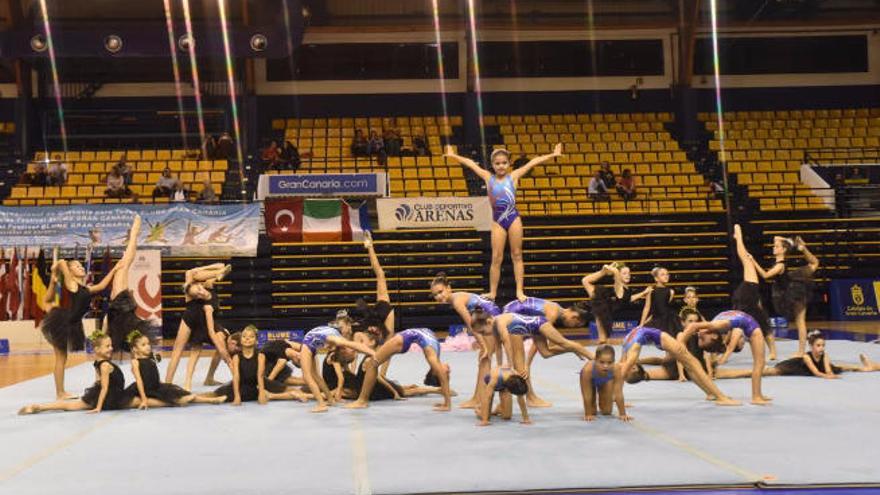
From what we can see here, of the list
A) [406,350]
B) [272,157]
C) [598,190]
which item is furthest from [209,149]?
[406,350]

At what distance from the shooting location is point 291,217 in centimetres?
1870

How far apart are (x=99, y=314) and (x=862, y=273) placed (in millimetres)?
16094

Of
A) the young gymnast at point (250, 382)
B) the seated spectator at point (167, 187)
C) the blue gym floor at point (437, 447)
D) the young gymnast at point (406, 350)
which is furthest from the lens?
the seated spectator at point (167, 187)

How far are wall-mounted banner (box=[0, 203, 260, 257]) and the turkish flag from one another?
2.84 ft

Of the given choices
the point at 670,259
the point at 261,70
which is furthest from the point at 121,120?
the point at 670,259

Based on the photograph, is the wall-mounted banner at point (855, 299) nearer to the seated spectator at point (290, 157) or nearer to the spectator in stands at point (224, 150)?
the seated spectator at point (290, 157)

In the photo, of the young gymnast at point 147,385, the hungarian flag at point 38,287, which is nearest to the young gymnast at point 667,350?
the young gymnast at point 147,385

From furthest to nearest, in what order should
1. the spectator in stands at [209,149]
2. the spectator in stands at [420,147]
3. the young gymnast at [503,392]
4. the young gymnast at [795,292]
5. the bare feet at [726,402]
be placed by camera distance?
the spectator in stands at [420,147] < the spectator in stands at [209,149] < the young gymnast at [795,292] < the bare feet at [726,402] < the young gymnast at [503,392]

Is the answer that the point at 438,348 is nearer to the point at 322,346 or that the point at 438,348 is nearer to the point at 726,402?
the point at 322,346

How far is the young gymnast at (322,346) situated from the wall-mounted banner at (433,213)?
33.2 ft

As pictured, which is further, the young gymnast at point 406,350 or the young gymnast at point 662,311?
the young gymnast at point 662,311

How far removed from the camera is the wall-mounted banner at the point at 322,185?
1917cm

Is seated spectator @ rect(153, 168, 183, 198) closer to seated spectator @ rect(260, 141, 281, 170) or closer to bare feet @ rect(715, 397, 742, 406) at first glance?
seated spectator @ rect(260, 141, 281, 170)

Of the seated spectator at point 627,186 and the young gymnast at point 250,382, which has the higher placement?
the seated spectator at point 627,186
